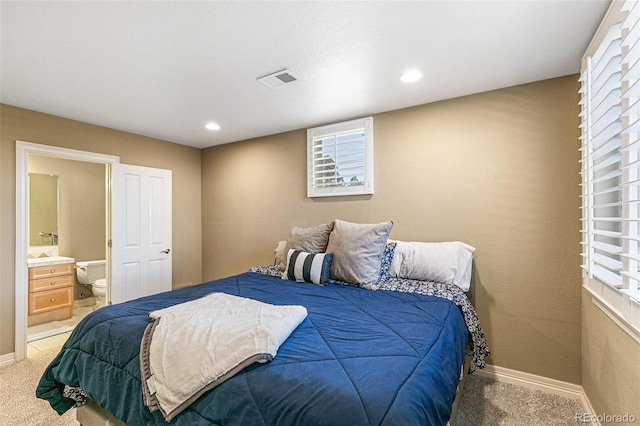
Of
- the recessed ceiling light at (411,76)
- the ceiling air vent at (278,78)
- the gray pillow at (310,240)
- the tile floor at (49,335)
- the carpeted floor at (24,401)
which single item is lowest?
the tile floor at (49,335)

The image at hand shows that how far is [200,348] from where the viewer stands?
126cm

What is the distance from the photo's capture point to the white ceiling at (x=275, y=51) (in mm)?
1589

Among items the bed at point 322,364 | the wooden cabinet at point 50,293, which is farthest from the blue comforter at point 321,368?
the wooden cabinet at point 50,293

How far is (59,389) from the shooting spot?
1793 mm

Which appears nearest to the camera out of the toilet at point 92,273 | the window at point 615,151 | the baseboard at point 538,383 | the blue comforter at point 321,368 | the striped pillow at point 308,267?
the blue comforter at point 321,368

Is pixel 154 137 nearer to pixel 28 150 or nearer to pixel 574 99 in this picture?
pixel 28 150

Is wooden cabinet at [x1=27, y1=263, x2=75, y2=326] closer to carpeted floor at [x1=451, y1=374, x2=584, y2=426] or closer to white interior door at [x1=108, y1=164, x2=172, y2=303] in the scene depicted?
white interior door at [x1=108, y1=164, x2=172, y2=303]

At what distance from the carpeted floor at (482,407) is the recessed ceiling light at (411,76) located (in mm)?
2398

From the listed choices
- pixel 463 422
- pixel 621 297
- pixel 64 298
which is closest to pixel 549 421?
pixel 463 422

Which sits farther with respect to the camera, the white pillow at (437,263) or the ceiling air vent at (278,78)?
the white pillow at (437,263)

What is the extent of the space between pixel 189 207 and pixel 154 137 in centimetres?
107

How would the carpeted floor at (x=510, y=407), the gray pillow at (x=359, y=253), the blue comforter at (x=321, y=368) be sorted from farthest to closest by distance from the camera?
the gray pillow at (x=359, y=253), the carpeted floor at (x=510, y=407), the blue comforter at (x=321, y=368)

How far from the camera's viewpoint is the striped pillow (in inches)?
98.2

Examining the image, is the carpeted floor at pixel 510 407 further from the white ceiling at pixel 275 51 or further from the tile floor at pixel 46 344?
the tile floor at pixel 46 344
